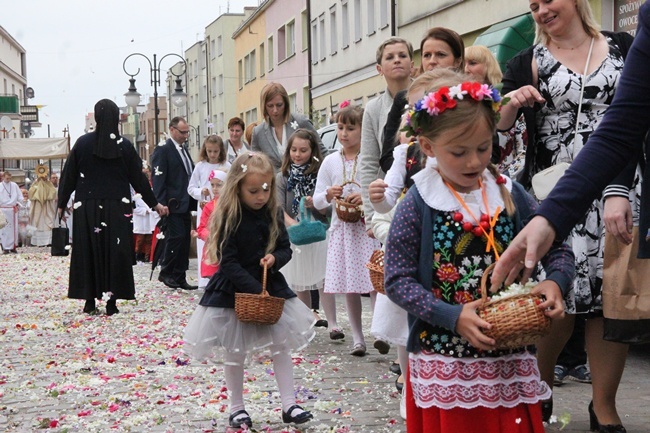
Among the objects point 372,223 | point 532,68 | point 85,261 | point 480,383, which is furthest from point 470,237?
point 85,261

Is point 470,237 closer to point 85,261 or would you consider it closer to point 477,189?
point 477,189

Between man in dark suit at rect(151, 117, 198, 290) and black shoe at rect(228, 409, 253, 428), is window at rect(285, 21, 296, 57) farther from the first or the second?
black shoe at rect(228, 409, 253, 428)

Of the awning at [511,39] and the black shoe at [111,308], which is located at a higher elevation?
the awning at [511,39]

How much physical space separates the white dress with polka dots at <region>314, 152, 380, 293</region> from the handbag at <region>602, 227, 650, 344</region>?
3661mm

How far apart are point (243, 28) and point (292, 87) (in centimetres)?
1230

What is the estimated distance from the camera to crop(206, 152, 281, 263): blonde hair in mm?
5996

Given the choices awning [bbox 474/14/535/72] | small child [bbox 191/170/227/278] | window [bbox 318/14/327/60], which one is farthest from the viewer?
window [bbox 318/14/327/60]

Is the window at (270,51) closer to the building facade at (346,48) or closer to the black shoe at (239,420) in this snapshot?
the building facade at (346,48)

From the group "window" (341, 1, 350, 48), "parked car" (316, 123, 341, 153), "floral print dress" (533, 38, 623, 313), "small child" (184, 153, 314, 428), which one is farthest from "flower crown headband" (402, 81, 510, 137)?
"window" (341, 1, 350, 48)

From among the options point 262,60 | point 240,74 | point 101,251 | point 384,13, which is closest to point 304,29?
point 262,60

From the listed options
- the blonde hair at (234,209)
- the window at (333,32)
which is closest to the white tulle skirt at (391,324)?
the blonde hair at (234,209)

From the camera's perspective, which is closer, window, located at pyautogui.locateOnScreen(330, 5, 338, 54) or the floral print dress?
the floral print dress

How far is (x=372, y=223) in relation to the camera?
6.02 meters

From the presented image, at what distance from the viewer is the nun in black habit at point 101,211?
1178cm
